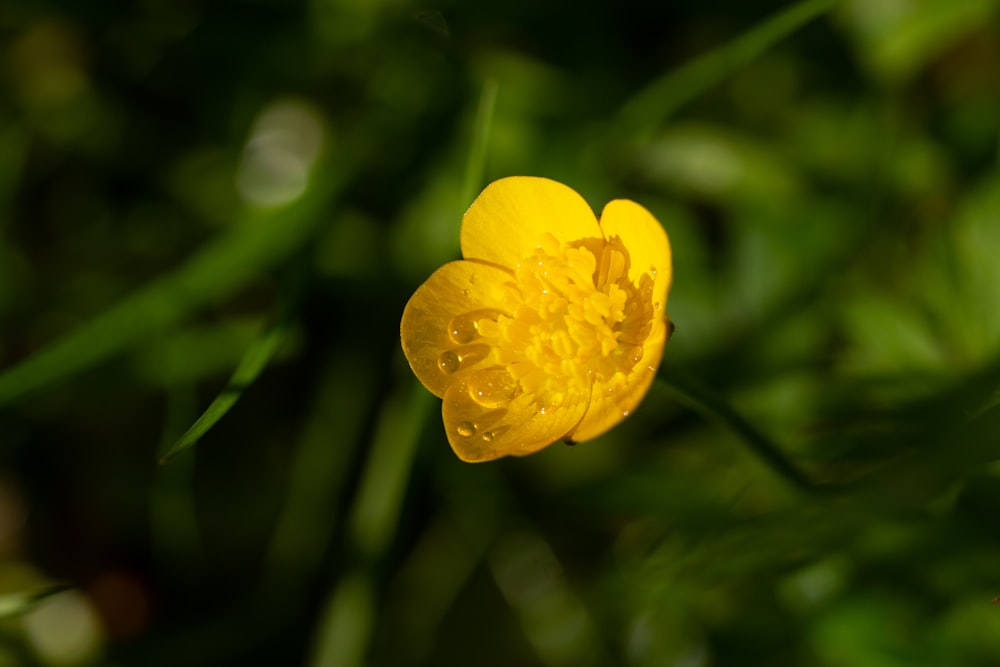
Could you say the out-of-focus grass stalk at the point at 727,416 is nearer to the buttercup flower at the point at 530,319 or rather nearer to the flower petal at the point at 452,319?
the buttercup flower at the point at 530,319

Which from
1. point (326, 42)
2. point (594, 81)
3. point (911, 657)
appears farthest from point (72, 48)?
point (911, 657)

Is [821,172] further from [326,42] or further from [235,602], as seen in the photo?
[235,602]

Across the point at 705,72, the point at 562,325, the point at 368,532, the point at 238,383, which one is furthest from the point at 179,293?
the point at 705,72

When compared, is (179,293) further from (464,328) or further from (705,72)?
(705,72)

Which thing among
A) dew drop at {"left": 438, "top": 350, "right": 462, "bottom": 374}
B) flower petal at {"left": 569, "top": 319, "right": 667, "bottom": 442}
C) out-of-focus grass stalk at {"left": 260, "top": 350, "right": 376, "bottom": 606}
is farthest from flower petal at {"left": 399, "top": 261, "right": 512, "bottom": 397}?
out-of-focus grass stalk at {"left": 260, "top": 350, "right": 376, "bottom": 606}

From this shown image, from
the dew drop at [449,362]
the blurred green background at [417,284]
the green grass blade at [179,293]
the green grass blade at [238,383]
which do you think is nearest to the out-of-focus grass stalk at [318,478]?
the blurred green background at [417,284]

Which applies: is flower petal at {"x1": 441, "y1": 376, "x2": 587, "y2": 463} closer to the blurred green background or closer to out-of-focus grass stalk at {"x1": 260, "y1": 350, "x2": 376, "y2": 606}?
the blurred green background
